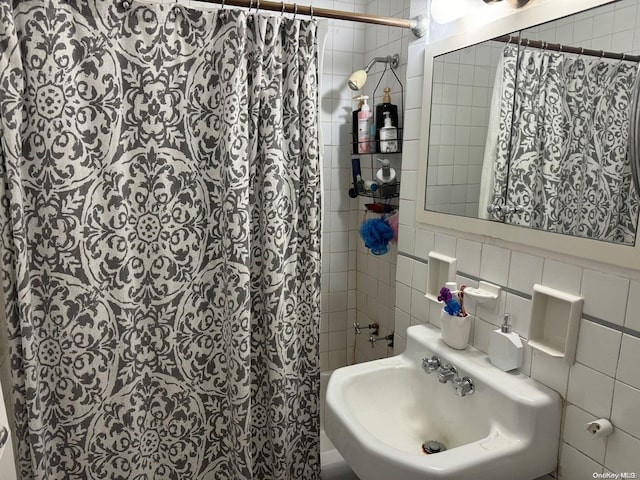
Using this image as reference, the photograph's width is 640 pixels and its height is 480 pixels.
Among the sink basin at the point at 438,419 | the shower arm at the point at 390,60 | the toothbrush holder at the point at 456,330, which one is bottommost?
the sink basin at the point at 438,419

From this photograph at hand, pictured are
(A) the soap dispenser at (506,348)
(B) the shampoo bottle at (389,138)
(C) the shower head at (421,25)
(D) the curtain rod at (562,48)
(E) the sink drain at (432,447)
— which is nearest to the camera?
(D) the curtain rod at (562,48)

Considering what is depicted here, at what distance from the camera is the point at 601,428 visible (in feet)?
3.28

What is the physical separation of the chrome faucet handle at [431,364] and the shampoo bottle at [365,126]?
0.96 m

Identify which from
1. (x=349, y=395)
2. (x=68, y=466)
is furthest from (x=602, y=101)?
(x=68, y=466)

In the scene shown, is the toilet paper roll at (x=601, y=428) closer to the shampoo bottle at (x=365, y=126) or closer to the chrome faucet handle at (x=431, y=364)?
the chrome faucet handle at (x=431, y=364)

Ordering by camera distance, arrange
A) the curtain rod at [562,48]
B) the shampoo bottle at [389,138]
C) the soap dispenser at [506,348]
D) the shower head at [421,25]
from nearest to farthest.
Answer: the curtain rod at [562,48] < the soap dispenser at [506,348] < the shower head at [421,25] < the shampoo bottle at [389,138]

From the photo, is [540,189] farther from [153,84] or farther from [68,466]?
[68,466]

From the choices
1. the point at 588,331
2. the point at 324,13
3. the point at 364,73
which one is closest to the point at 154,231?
the point at 324,13

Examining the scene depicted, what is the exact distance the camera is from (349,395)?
134 cm

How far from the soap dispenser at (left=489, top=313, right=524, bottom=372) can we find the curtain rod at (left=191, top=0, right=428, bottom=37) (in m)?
1.04

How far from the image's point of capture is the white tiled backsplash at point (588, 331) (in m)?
0.96

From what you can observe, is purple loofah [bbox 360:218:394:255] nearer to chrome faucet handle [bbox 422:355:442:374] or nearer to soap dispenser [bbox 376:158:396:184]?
soap dispenser [bbox 376:158:396:184]

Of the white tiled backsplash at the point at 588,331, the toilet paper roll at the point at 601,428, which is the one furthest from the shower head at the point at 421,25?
the toilet paper roll at the point at 601,428

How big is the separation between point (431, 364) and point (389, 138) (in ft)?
3.05
